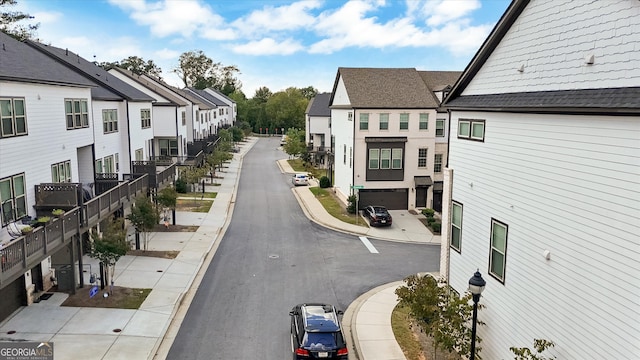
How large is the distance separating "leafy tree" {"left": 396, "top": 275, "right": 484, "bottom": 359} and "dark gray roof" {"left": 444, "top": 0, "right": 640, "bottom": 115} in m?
5.67

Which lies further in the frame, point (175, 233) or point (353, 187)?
point (353, 187)

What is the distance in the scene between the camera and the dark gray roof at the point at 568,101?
8.45 metres

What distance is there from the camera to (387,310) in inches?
718

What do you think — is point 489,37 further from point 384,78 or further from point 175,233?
point 384,78

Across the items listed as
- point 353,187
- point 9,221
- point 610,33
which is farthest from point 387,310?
point 353,187

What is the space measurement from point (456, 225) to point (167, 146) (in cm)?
3511

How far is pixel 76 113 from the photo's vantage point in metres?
22.8

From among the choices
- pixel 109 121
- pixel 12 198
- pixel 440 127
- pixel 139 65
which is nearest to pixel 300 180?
pixel 440 127

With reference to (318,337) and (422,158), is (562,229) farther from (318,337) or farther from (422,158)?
(422,158)

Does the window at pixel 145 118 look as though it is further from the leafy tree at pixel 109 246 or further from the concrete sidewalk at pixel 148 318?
the leafy tree at pixel 109 246

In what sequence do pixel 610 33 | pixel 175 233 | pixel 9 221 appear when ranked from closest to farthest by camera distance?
pixel 610 33 → pixel 9 221 → pixel 175 233

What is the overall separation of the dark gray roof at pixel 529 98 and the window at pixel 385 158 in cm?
1978

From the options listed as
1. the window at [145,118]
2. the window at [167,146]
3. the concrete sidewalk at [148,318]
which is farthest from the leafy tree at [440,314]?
the window at [167,146]

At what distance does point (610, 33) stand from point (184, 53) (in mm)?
137341
